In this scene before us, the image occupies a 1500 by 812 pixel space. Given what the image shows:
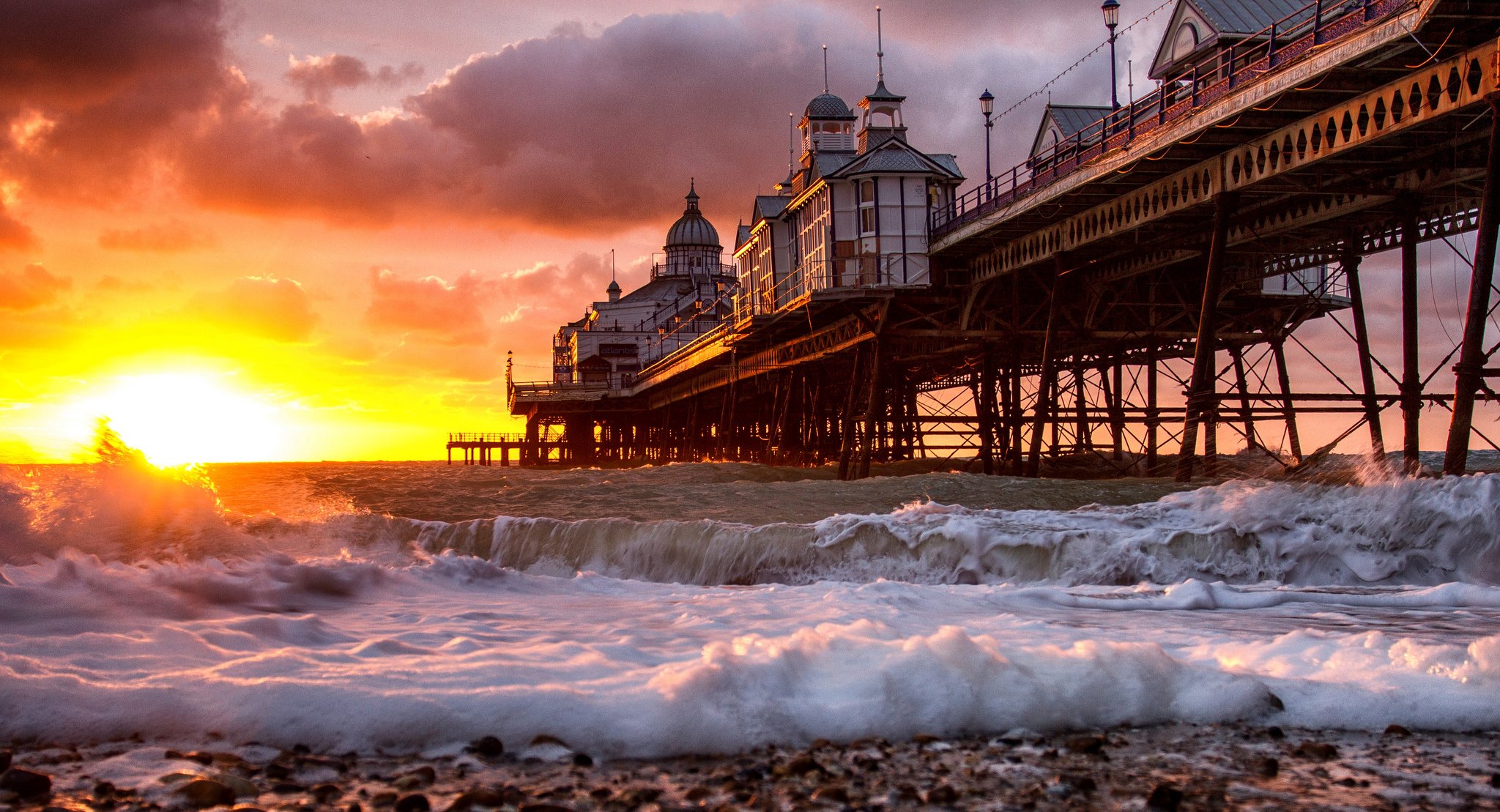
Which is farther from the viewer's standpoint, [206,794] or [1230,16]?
[1230,16]

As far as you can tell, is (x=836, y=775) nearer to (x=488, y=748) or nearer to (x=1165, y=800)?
(x=1165, y=800)

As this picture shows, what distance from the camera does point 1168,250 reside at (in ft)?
76.5

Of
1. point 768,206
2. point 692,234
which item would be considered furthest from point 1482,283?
point 692,234

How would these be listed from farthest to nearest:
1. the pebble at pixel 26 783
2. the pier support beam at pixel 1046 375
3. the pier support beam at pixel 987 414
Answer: the pier support beam at pixel 987 414 < the pier support beam at pixel 1046 375 < the pebble at pixel 26 783

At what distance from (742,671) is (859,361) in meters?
26.3

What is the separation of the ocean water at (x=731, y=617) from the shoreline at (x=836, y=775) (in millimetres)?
194

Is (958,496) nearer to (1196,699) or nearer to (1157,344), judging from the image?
(1196,699)

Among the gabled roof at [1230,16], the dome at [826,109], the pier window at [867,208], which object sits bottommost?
the pier window at [867,208]

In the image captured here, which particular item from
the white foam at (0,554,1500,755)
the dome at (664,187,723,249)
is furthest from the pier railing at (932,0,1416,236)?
the dome at (664,187,723,249)

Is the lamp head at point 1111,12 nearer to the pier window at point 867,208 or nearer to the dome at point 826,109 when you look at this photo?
the pier window at point 867,208

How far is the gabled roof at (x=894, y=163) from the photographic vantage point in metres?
29.1

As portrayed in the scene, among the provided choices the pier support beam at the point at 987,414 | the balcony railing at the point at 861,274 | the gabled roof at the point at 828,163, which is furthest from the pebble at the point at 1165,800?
the gabled roof at the point at 828,163

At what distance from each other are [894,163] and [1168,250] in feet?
26.8

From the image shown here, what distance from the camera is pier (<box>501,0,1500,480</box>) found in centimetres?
1330
